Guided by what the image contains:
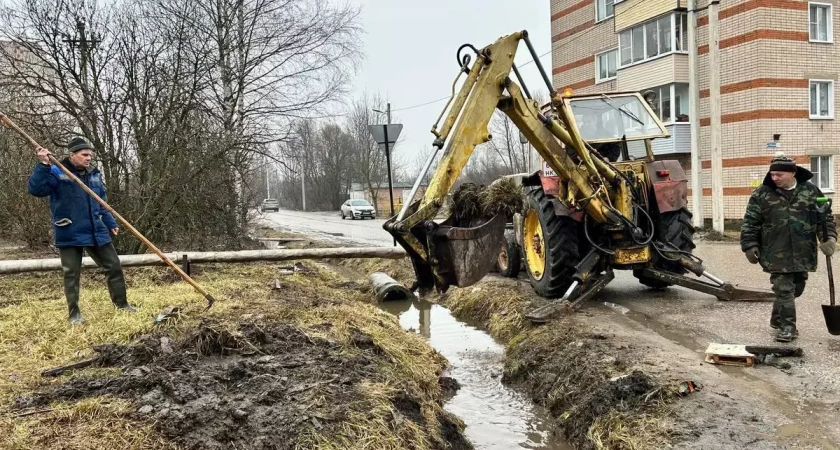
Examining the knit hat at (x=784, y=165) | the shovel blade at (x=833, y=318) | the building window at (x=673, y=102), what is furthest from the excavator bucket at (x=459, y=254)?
the building window at (x=673, y=102)

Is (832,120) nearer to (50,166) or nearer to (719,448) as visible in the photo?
(719,448)

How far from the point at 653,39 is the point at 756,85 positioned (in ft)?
14.4

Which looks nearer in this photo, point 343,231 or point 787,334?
point 787,334

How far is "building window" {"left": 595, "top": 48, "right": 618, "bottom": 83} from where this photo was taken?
24938 millimetres

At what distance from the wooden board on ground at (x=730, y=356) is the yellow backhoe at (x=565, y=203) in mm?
1865

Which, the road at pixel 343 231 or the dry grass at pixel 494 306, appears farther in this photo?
the road at pixel 343 231

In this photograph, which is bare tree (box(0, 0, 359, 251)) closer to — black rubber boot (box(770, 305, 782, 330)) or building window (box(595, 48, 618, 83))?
black rubber boot (box(770, 305, 782, 330))

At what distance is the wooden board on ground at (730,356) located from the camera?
4602 millimetres

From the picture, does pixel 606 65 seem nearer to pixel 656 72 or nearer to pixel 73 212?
pixel 656 72

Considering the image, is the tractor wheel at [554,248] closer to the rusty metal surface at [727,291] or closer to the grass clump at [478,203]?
the grass clump at [478,203]

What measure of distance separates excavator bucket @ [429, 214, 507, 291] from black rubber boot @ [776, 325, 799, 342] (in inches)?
103

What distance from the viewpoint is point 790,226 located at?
5.24 meters

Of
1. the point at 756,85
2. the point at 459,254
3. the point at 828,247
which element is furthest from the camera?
the point at 756,85

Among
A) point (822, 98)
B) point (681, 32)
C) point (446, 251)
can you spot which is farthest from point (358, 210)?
point (446, 251)
